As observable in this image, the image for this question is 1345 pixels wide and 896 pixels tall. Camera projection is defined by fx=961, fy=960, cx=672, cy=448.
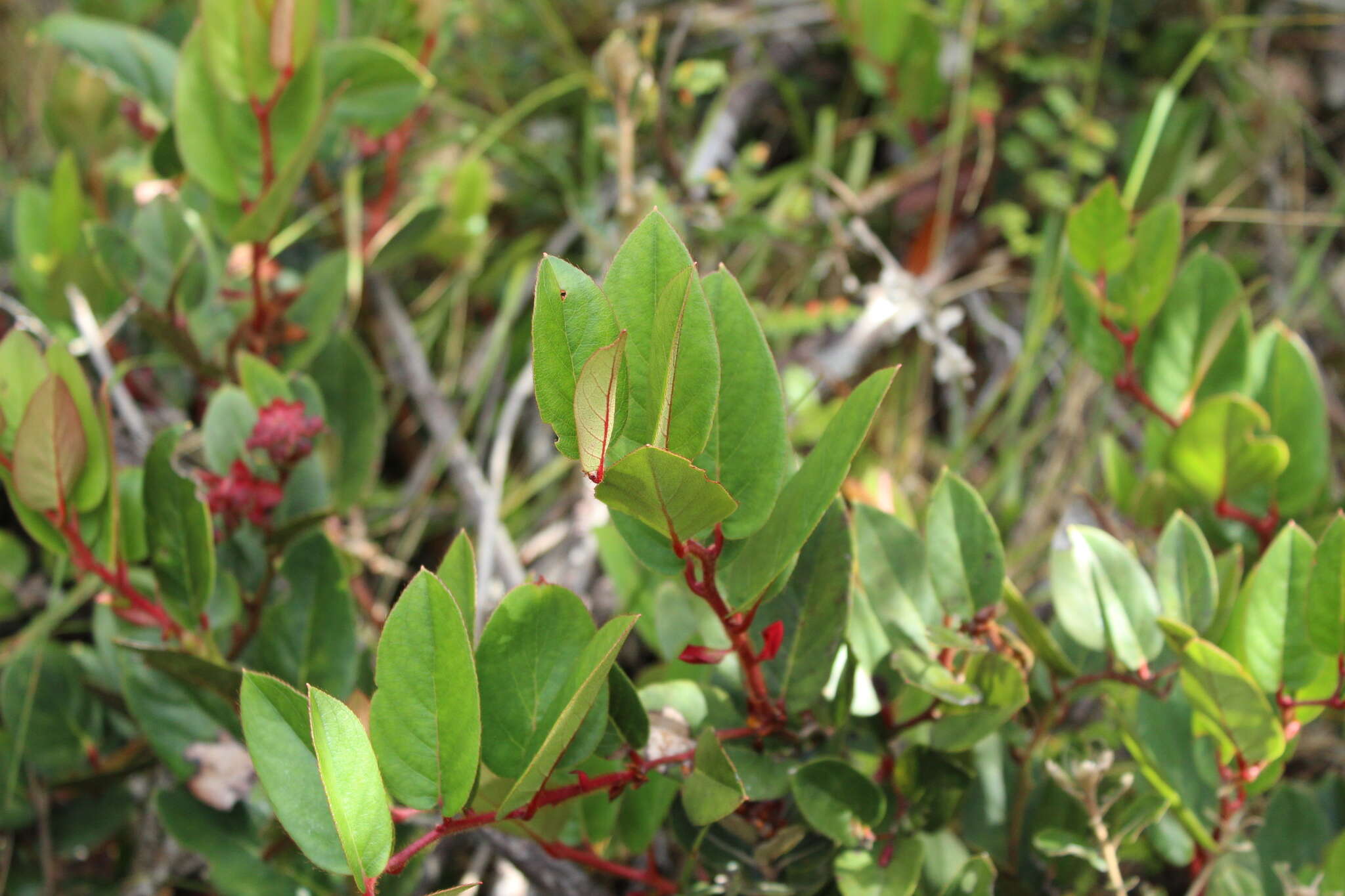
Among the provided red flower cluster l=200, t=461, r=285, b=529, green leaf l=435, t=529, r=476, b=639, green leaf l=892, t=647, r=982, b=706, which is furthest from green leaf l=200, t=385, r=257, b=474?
green leaf l=892, t=647, r=982, b=706

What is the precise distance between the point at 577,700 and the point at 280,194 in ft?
2.00

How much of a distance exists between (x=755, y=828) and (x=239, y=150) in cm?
78

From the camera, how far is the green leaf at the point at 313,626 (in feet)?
2.58

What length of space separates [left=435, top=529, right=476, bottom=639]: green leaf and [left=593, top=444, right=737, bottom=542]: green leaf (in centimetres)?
12

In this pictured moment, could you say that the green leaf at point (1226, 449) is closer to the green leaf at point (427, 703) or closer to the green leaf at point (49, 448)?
the green leaf at point (427, 703)

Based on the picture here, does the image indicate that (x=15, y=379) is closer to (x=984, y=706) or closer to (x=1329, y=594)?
(x=984, y=706)

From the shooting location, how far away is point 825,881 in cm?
67

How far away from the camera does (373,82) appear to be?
1.05 meters

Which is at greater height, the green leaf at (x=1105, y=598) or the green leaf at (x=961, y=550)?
the green leaf at (x=961, y=550)

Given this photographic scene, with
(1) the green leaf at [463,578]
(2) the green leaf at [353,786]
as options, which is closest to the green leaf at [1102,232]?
(1) the green leaf at [463,578]

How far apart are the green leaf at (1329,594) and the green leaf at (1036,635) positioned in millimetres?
157

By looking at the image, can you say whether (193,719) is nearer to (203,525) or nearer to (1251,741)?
(203,525)

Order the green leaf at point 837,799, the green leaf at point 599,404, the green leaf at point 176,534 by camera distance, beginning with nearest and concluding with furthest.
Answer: the green leaf at point 599,404 < the green leaf at point 837,799 < the green leaf at point 176,534

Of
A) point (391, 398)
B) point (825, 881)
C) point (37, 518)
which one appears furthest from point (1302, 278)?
point (37, 518)
